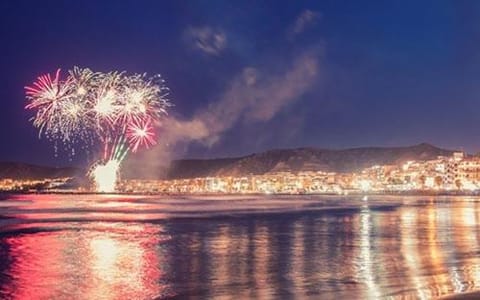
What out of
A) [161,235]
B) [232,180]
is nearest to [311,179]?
[232,180]

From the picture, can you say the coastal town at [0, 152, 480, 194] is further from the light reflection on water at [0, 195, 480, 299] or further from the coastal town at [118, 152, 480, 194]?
the light reflection on water at [0, 195, 480, 299]

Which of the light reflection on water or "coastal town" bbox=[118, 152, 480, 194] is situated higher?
"coastal town" bbox=[118, 152, 480, 194]

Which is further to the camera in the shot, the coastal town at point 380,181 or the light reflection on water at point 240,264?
the coastal town at point 380,181

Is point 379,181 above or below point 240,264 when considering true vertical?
above

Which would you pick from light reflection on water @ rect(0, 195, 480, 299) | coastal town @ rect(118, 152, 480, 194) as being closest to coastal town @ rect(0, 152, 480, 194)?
coastal town @ rect(118, 152, 480, 194)

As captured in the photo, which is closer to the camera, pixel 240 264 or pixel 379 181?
pixel 240 264

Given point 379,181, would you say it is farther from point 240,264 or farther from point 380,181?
point 240,264

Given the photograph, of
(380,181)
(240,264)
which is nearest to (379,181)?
(380,181)

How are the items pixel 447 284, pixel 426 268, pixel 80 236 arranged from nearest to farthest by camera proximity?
pixel 447 284 → pixel 426 268 → pixel 80 236

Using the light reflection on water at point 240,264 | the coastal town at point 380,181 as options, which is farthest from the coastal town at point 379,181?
the light reflection on water at point 240,264

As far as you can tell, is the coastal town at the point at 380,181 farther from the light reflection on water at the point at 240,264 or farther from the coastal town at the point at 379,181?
the light reflection on water at the point at 240,264

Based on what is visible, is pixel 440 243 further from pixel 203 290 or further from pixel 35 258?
pixel 35 258
